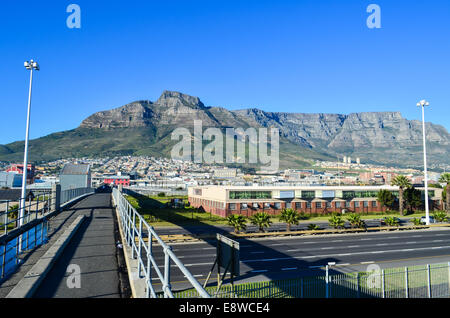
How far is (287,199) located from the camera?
64750 mm

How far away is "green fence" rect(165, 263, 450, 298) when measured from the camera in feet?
44.7

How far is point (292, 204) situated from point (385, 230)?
2300 centimetres

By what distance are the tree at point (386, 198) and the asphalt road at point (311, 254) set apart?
3170 centimetres

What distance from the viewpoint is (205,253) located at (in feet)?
88.3

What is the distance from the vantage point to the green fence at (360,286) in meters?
13.6

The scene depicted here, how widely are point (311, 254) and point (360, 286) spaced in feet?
42.4

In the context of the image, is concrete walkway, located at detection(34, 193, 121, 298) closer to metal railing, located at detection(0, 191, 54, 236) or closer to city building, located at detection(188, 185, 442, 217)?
metal railing, located at detection(0, 191, 54, 236)

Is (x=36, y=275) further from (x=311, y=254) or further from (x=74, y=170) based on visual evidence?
(x=74, y=170)

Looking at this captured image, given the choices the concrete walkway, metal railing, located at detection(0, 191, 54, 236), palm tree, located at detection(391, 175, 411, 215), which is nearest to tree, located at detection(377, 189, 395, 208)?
palm tree, located at detection(391, 175, 411, 215)

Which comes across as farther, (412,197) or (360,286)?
(412,197)

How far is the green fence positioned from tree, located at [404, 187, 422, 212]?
203 ft

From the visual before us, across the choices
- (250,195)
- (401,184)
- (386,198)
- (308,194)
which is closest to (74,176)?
(250,195)
